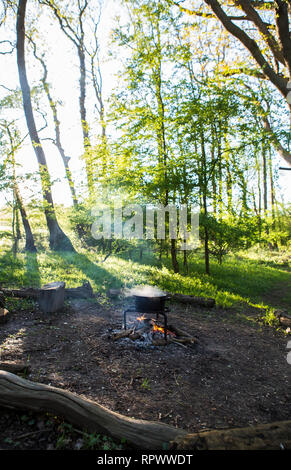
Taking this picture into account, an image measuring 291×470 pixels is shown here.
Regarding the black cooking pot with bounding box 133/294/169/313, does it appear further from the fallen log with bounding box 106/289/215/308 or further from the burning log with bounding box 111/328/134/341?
the fallen log with bounding box 106/289/215/308

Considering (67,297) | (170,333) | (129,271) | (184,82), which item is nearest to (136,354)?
(170,333)

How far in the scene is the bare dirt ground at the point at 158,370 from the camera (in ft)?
8.80

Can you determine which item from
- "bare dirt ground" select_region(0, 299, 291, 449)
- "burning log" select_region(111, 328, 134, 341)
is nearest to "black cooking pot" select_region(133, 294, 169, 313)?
"burning log" select_region(111, 328, 134, 341)

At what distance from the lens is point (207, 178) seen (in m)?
8.74

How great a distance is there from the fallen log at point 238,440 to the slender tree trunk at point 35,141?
9.24 metres

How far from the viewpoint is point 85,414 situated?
223 centimetres

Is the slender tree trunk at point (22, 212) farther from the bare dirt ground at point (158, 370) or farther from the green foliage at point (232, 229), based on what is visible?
the green foliage at point (232, 229)

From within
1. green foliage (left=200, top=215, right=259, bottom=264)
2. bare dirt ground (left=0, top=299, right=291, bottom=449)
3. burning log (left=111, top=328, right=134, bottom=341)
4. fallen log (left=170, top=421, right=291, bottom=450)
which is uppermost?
green foliage (left=200, top=215, right=259, bottom=264)

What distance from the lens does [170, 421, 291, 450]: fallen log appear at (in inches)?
74.8

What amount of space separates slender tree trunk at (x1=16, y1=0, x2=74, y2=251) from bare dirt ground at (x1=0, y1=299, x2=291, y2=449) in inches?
251

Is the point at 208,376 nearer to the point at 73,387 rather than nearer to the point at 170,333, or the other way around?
the point at 170,333

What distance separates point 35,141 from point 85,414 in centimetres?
1161

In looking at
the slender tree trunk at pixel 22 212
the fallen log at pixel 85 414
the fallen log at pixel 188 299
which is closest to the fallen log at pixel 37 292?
the fallen log at pixel 188 299

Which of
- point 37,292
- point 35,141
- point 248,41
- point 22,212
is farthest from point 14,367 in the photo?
point 35,141
